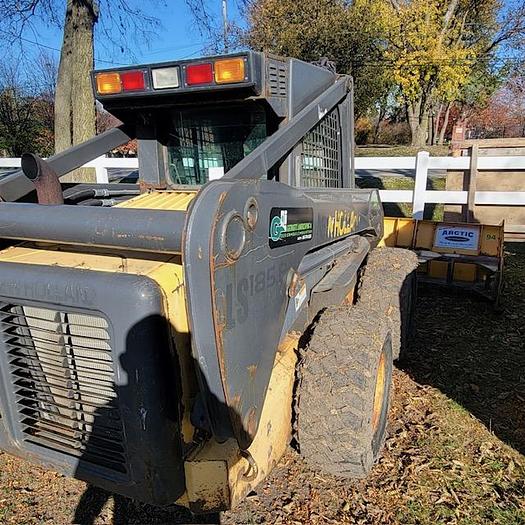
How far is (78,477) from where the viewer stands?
1923 millimetres

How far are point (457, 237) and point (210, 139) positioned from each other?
390 centimetres

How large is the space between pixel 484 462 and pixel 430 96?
1081 inches

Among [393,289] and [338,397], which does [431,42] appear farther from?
[338,397]

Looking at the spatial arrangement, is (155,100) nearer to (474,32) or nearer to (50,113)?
(50,113)

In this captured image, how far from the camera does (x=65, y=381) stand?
1901mm

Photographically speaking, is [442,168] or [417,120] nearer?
[442,168]

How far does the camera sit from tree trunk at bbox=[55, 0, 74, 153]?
9203mm

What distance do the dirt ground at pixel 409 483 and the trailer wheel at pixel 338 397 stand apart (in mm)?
314

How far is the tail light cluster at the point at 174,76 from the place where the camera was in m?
2.14

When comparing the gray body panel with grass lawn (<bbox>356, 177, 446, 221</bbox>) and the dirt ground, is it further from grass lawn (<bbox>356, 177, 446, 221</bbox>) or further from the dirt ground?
grass lawn (<bbox>356, 177, 446, 221</bbox>)

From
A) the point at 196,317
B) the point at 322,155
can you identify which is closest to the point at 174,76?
the point at 322,155

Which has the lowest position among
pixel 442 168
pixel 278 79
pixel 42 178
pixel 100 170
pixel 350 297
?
pixel 350 297

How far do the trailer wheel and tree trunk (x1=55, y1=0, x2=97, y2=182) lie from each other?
713 cm

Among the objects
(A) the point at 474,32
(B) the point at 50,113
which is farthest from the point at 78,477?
(A) the point at 474,32
